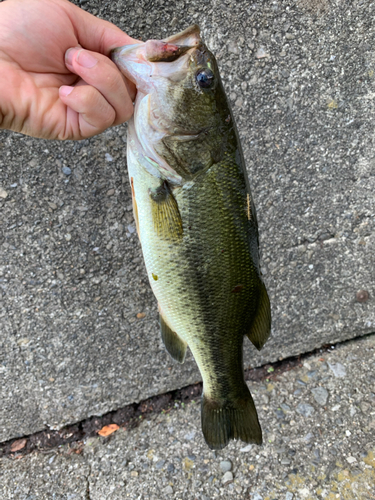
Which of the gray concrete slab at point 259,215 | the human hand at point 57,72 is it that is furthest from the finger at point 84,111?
the gray concrete slab at point 259,215

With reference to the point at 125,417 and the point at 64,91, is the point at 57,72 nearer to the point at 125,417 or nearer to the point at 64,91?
the point at 64,91

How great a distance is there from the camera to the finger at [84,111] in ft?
3.64

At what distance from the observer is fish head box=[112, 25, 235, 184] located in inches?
45.9

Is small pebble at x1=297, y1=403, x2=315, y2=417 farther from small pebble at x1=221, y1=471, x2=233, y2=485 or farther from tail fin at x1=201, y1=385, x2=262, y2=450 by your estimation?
tail fin at x1=201, y1=385, x2=262, y2=450

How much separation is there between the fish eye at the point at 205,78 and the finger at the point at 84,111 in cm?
34

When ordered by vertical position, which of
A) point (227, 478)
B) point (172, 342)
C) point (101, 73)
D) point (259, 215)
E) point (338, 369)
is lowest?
point (227, 478)

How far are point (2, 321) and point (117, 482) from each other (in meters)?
1.23

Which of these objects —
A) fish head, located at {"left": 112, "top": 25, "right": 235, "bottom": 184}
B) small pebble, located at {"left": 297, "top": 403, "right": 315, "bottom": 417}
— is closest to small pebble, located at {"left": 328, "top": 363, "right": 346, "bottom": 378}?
small pebble, located at {"left": 297, "top": 403, "right": 315, "bottom": 417}

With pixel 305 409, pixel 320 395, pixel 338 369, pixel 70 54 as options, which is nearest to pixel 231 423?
pixel 305 409

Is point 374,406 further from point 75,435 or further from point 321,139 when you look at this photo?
point 75,435

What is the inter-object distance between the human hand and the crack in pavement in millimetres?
1918

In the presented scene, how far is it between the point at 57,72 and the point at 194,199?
27.8 inches

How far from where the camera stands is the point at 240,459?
204 centimetres

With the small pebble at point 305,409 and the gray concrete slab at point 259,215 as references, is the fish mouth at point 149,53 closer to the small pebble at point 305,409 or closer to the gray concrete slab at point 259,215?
the gray concrete slab at point 259,215
